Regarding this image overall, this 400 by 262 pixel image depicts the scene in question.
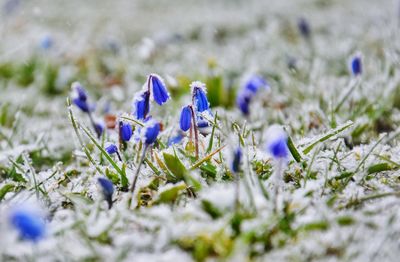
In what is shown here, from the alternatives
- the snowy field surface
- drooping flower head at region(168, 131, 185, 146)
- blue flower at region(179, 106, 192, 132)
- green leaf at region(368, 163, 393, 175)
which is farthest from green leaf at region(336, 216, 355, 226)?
drooping flower head at region(168, 131, 185, 146)

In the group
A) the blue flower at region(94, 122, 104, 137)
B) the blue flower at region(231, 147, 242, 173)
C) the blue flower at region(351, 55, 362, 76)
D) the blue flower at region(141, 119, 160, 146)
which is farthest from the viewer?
the blue flower at region(351, 55, 362, 76)

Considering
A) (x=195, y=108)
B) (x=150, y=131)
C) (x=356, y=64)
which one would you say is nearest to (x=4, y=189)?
(x=150, y=131)

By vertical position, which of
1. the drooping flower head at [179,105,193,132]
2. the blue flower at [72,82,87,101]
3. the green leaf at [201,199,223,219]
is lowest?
the green leaf at [201,199,223,219]

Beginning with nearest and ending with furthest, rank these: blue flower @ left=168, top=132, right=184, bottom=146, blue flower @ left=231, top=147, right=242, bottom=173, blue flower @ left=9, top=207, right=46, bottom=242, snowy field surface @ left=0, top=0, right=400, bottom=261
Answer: blue flower @ left=9, top=207, right=46, bottom=242, snowy field surface @ left=0, top=0, right=400, bottom=261, blue flower @ left=231, top=147, right=242, bottom=173, blue flower @ left=168, top=132, right=184, bottom=146

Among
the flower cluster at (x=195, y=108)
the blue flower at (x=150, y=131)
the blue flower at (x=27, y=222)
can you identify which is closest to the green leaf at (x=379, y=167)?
the flower cluster at (x=195, y=108)

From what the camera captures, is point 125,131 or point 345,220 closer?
point 345,220

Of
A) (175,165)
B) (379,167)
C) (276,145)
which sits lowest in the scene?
(379,167)

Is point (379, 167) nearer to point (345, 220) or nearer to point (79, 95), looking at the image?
point (345, 220)

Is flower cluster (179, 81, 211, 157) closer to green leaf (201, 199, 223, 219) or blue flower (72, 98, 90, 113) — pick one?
green leaf (201, 199, 223, 219)

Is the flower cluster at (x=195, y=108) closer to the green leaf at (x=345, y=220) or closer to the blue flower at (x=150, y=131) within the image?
the blue flower at (x=150, y=131)
